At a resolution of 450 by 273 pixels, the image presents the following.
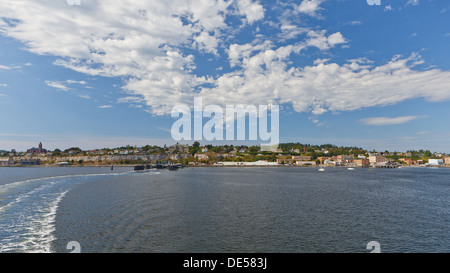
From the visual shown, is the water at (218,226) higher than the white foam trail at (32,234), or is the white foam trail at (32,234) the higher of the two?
the white foam trail at (32,234)

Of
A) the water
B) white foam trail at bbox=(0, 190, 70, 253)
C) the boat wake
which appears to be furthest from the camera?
the water

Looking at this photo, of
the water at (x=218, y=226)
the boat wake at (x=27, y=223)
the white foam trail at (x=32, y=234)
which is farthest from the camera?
the water at (x=218, y=226)

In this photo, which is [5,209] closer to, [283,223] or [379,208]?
[283,223]

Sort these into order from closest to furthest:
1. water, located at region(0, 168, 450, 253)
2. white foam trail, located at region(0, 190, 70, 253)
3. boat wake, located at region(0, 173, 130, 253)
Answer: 1. white foam trail, located at region(0, 190, 70, 253)
2. boat wake, located at region(0, 173, 130, 253)
3. water, located at region(0, 168, 450, 253)

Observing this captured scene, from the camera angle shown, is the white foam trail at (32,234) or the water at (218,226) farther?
the water at (218,226)

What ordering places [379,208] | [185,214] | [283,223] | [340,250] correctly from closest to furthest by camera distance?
[340,250] < [283,223] < [185,214] < [379,208]

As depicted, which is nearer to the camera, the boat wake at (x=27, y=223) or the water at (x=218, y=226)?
the boat wake at (x=27, y=223)

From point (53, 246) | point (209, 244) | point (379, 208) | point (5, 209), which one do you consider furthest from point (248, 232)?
point (5, 209)

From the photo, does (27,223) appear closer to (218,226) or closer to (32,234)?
(32,234)

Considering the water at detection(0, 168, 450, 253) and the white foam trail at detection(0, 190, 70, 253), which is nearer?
the white foam trail at detection(0, 190, 70, 253)

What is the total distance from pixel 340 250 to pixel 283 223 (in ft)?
24.1

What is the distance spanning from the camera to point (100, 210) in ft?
98.8

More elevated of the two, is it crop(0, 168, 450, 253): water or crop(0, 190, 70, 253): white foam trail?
crop(0, 190, 70, 253): white foam trail

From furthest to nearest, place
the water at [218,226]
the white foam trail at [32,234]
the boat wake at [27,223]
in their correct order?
1. the water at [218,226]
2. the boat wake at [27,223]
3. the white foam trail at [32,234]
